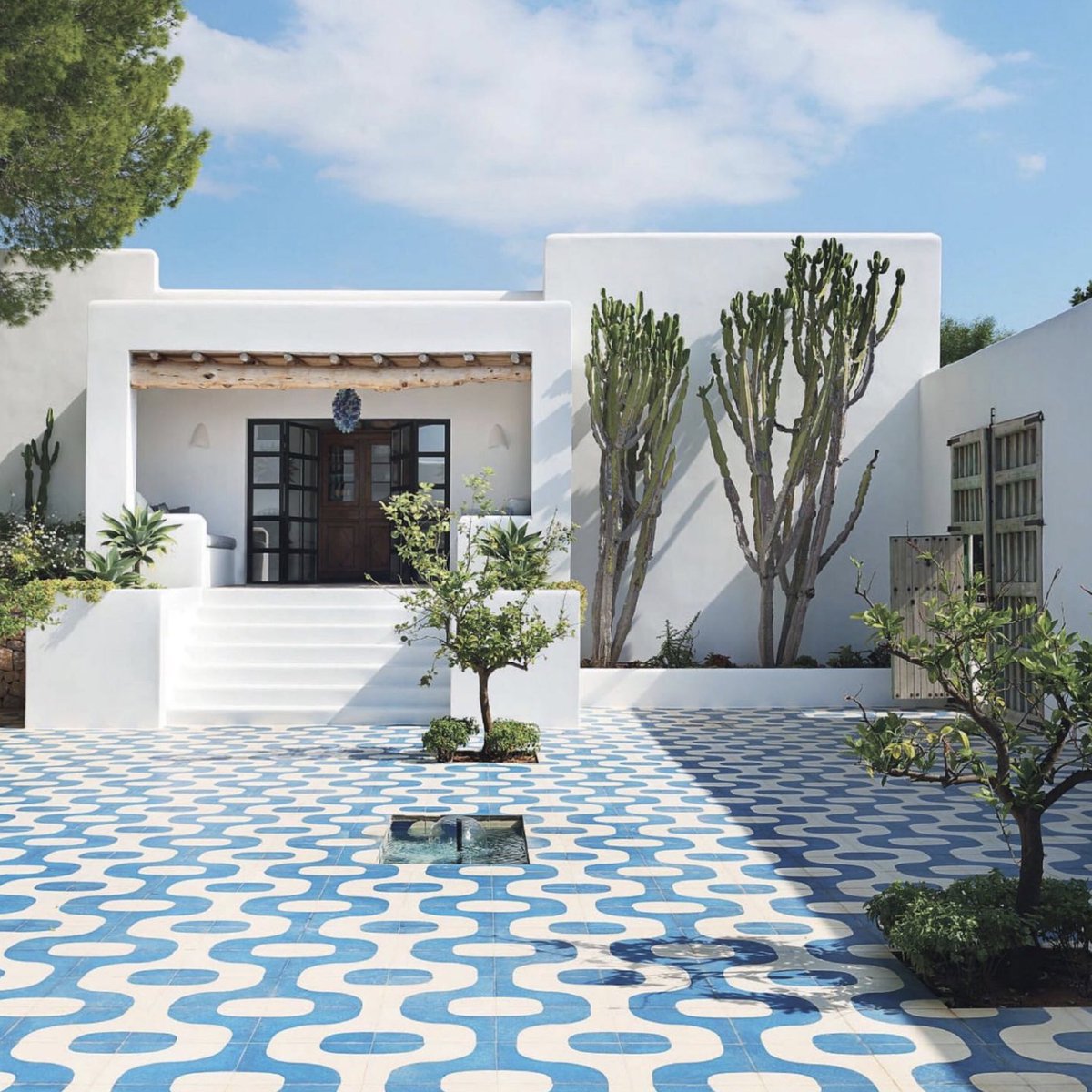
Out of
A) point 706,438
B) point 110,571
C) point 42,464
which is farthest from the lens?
point 42,464

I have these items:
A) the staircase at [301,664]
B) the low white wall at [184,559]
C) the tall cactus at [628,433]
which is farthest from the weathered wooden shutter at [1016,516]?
the low white wall at [184,559]

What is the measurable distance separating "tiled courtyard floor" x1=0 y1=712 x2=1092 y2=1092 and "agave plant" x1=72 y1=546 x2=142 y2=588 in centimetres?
330

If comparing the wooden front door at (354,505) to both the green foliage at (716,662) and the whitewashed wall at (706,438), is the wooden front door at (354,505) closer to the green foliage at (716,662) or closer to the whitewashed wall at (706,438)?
the whitewashed wall at (706,438)

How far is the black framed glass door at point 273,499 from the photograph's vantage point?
50.1ft

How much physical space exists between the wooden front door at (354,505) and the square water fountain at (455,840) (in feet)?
31.9

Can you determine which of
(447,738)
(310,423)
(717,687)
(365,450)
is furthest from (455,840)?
(365,450)

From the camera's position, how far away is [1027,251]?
102 ft

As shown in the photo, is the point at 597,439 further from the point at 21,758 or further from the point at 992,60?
the point at 992,60

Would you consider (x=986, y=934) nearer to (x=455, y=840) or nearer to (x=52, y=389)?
(x=455, y=840)

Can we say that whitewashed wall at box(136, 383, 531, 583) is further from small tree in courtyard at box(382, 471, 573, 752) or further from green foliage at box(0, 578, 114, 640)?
small tree in courtyard at box(382, 471, 573, 752)

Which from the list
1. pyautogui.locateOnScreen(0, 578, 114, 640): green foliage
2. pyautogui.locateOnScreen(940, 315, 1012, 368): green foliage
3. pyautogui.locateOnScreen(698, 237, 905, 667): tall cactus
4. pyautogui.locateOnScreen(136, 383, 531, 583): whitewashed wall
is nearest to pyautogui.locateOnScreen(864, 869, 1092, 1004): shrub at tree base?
pyautogui.locateOnScreen(0, 578, 114, 640): green foliage

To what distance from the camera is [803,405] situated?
14094 mm

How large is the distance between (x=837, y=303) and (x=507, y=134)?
26.1ft

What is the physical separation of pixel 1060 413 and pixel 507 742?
5.43 meters
